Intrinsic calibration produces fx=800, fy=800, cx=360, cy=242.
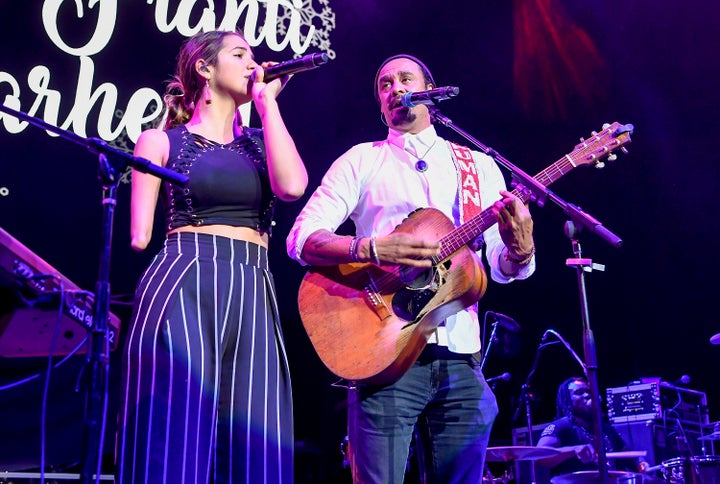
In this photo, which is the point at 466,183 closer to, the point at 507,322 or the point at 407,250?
the point at 407,250

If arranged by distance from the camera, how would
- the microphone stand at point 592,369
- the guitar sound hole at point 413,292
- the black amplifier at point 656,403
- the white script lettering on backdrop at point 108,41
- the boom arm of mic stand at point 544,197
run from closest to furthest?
the guitar sound hole at point 413,292
the boom arm of mic stand at point 544,197
the microphone stand at point 592,369
the white script lettering on backdrop at point 108,41
the black amplifier at point 656,403

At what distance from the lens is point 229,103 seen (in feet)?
9.59

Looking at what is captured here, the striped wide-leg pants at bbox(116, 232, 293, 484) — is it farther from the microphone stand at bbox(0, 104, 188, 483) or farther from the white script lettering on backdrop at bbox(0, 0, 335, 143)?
the white script lettering on backdrop at bbox(0, 0, 335, 143)

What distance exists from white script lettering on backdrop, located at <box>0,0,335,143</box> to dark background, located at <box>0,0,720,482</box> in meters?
0.06

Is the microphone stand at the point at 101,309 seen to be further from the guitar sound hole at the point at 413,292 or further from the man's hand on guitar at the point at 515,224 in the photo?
the man's hand on guitar at the point at 515,224

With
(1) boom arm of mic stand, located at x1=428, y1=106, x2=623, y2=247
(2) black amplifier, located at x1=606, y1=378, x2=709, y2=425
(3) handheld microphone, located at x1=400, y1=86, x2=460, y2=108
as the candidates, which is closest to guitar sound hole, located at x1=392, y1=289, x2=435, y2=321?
(1) boom arm of mic stand, located at x1=428, y1=106, x2=623, y2=247

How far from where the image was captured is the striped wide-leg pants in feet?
7.35

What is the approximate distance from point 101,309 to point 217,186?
0.72 metres

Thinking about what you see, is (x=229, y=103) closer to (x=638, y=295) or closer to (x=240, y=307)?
(x=240, y=307)

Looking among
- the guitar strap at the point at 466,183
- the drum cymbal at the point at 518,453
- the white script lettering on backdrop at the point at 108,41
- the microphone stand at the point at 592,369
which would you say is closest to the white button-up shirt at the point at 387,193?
the guitar strap at the point at 466,183

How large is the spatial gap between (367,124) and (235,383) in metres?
4.90

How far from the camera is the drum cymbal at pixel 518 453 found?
251 inches

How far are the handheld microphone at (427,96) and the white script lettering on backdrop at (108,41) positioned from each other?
2.89 m

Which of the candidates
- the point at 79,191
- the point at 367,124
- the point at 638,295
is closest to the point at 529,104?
the point at 367,124
